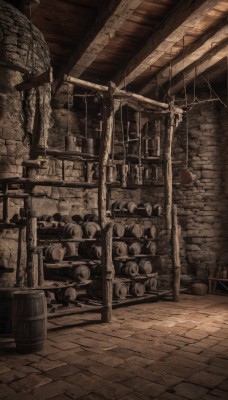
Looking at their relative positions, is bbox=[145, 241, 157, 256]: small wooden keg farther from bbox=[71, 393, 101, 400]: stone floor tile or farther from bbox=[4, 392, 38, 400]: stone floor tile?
bbox=[4, 392, 38, 400]: stone floor tile

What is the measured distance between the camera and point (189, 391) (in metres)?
3.67

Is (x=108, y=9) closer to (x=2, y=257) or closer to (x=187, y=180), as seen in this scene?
(x=187, y=180)

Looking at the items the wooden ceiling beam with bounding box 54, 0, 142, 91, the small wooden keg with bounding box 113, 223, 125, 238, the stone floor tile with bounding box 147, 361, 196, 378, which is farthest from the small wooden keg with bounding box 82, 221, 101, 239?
the wooden ceiling beam with bounding box 54, 0, 142, 91

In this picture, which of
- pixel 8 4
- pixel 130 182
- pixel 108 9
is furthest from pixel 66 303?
pixel 8 4

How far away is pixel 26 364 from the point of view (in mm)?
4430

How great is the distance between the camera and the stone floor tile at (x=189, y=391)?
3.56m

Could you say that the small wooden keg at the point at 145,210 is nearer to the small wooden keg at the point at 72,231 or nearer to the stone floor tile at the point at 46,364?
the small wooden keg at the point at 72,231

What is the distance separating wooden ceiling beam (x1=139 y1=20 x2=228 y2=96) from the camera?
7.24 meters

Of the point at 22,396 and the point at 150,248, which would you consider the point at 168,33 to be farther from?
the point at 22,396

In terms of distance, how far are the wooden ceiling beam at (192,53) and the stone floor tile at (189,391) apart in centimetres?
622

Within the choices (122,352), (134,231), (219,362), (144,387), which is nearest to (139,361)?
(122,352)

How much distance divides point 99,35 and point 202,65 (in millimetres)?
2732

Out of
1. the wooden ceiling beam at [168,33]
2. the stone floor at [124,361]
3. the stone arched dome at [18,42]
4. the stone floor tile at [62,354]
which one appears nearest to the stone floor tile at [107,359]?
the stone floor at [124,361]

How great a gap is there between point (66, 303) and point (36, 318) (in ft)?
7.23
